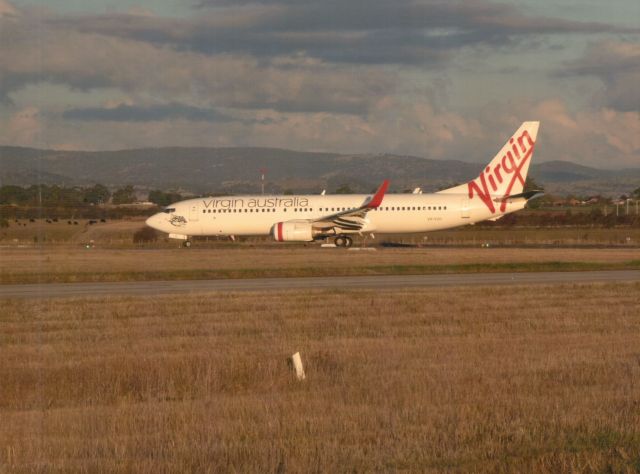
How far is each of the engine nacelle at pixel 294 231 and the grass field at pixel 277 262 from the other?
78 centimetres

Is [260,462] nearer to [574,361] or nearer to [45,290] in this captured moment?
[574,361]

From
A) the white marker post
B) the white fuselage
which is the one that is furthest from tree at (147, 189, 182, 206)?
the white marker post

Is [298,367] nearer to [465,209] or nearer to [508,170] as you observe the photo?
[465,209]

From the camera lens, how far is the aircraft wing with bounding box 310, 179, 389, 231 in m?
48.9

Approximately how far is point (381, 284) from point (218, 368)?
599 inches

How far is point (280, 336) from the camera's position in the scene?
17.0 m

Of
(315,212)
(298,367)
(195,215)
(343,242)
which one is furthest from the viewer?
(195,215)

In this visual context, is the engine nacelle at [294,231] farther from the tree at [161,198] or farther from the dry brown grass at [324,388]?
the tree at [161,198]

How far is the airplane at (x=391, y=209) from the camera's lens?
163 ft

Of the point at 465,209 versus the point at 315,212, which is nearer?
the point at 465,209

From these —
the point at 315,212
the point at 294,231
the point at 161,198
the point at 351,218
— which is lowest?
the point at 294,231

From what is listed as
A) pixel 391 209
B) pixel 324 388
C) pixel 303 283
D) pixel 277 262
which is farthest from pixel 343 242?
pixel 324 388

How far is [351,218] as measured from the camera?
49375mm

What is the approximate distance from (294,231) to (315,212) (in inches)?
103
